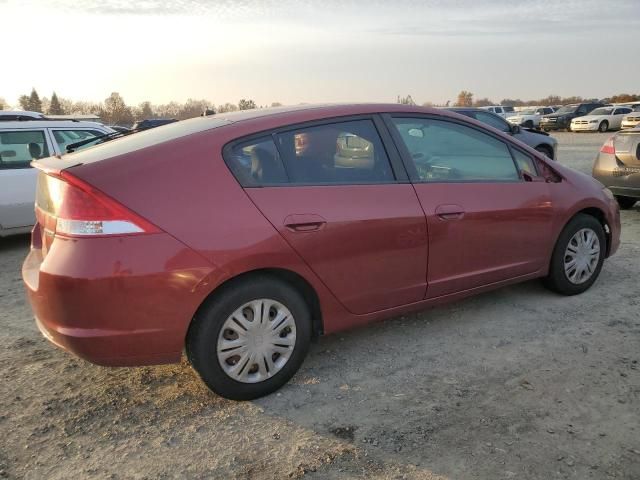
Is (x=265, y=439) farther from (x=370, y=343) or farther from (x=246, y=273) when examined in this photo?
(x=370, y=343)

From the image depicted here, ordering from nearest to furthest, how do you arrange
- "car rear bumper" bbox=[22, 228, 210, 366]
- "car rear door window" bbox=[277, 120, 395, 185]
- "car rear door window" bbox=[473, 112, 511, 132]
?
"car rear bumper" bbox=[22, 228, 210, 366], "car rear door window" bbox=[277, 120, 395, 185], "car rear door window" bbox=[473, 112, 511, 132]

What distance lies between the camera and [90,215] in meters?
2.61

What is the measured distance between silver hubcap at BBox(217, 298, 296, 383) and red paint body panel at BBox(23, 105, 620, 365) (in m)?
Answer: 0.22

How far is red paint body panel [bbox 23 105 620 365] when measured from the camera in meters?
2.63

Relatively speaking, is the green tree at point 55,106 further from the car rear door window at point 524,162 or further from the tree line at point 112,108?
the car rear door window at point 524,162

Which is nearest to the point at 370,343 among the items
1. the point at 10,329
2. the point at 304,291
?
the point at 304,291

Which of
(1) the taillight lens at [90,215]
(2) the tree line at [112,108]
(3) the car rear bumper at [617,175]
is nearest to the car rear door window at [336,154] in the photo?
(1) the taillight lens at [90,215]

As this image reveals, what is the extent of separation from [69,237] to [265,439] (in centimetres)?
136

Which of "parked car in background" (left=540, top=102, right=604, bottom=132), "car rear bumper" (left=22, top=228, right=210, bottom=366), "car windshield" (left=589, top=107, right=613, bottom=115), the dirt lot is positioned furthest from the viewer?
"parked car in background" (left=540, top=102, right=604, bottom=132)

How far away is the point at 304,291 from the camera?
317cm

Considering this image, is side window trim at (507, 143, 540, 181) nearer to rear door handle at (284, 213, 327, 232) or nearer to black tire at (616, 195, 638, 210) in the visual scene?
rear door handle at (284, 213, 327, 232)

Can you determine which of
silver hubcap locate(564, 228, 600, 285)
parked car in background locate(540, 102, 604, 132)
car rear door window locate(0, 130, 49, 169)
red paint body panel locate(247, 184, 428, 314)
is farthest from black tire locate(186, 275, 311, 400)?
parked car in background locate(540, 102, 604, 132)

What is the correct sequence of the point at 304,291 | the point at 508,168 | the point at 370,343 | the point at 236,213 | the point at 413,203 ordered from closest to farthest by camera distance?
the point at 236,213 < the point at 304,291 < the point at 413,203 < the point at 370,343 < the point at 508,168

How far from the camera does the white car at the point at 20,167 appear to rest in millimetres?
6449
